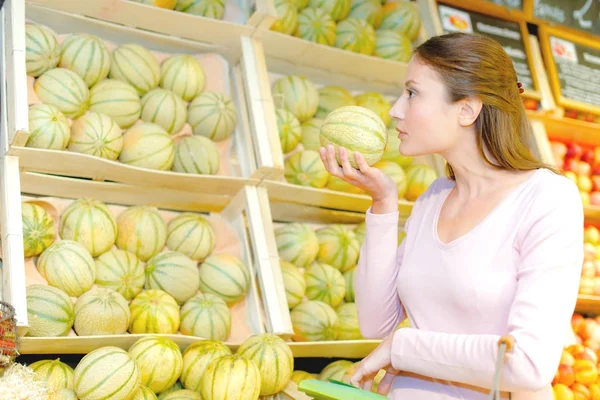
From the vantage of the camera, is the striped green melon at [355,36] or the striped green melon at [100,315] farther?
the striped green melon at [355,36]

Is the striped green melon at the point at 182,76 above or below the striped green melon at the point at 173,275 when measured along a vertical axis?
above

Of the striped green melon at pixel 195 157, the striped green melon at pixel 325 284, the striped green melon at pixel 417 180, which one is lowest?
the striped green melon at pixel 325 284

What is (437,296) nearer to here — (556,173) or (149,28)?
(556,173)

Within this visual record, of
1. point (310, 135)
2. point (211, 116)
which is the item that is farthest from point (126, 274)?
point (310, 135)

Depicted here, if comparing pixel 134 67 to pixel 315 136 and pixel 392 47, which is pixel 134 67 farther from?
pixel 392 47

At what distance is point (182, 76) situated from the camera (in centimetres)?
327

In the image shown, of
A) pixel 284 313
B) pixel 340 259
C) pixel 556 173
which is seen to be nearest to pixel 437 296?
pixel 556 173

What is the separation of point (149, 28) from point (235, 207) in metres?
0.89

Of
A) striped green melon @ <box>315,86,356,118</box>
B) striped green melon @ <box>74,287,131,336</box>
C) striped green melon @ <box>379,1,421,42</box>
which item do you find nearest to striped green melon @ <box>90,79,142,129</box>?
striped green melon @ <box>74,287,131,336</box>

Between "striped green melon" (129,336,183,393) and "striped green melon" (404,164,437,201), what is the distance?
1.64 meters

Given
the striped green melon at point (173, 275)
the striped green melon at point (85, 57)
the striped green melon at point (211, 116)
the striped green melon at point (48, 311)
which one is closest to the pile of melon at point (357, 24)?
the striped green melon at point (211, 116)

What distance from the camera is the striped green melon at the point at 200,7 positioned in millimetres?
3344

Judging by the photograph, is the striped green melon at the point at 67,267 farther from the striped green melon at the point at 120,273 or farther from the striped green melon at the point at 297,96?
the striped green melon at the point at 297,96

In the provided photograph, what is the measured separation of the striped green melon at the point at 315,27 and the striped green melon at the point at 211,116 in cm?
63
